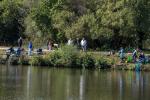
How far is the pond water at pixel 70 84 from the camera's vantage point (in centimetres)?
4325

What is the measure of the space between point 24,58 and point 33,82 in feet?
68.0

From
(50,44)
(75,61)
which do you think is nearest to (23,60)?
(75,61)

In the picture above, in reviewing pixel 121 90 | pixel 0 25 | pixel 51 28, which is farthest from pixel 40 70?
pixel 0 25

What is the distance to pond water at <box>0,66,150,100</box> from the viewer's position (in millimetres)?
43250

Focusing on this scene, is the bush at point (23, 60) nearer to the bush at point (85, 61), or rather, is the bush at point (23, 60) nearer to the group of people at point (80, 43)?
the bush at point (85, 61)

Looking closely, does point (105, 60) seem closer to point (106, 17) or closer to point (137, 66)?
point (137, 66)

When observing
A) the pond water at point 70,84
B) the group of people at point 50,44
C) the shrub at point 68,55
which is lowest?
the pond water at point 70,84

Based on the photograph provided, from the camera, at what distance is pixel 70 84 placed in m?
51.4

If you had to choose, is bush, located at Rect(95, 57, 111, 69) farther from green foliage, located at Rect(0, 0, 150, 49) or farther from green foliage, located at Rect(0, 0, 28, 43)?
green foliage, located at Rect(0, 0, 28, 43)

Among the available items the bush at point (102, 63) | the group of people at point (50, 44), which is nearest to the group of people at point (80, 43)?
the group of people at point (50, 44)

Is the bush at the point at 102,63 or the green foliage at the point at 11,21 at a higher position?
the green foliage at the point at 11,21

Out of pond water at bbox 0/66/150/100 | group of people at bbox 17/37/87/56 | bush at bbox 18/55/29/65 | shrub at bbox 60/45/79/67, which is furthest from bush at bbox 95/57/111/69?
bush at bbox 18/55/29/65

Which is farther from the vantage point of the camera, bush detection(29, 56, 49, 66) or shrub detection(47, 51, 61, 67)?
bush detection(29, 56, 49, 66)

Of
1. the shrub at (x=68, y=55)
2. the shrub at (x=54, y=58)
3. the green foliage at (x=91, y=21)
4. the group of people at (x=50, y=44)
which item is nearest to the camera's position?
the shrub at (x=68, y=55)
